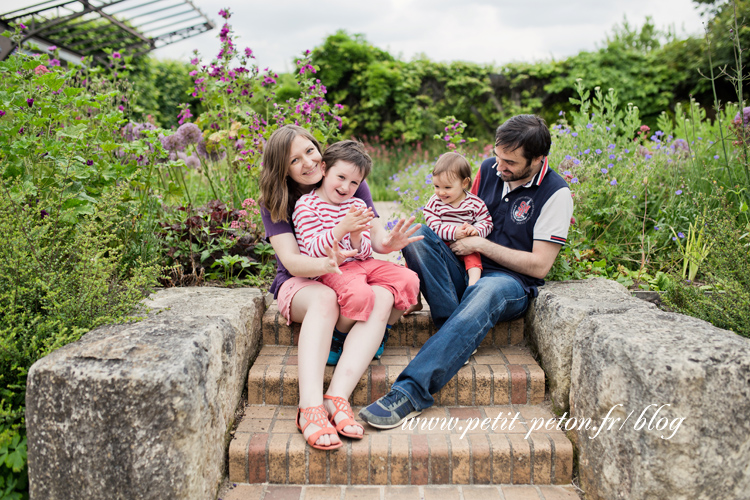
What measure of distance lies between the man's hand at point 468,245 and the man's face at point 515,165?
359 millimetres

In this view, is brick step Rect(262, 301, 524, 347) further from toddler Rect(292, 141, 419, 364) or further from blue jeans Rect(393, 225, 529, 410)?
toddler Rect(292, 141, 419, 364)

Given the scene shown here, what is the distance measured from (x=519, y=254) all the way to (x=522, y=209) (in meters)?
0.25

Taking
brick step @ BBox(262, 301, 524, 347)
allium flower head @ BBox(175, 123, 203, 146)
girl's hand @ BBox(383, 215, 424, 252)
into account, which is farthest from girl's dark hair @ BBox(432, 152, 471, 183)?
allium flower head @ BBox(175, 123, 203, 146)

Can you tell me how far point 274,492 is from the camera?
189cm

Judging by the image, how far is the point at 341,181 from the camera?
7.47 ft

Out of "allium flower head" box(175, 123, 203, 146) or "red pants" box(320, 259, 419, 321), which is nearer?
"red pants" box(320, 259, 419, 321)

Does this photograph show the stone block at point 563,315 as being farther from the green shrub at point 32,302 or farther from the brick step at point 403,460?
the green shrub at point 32,302

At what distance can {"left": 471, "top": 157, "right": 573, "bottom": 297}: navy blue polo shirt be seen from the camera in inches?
93.6

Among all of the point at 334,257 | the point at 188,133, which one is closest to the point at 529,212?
the point at 334,257

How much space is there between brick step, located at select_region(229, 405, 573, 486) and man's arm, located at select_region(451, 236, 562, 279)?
802 millimetres

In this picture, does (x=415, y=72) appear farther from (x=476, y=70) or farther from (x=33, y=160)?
(x=33, y=160)

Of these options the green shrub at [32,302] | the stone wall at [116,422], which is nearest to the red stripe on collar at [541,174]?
the stone wall at [116,422]

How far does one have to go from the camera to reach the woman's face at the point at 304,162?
7.55 feet

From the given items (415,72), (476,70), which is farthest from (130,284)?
(476,70)
